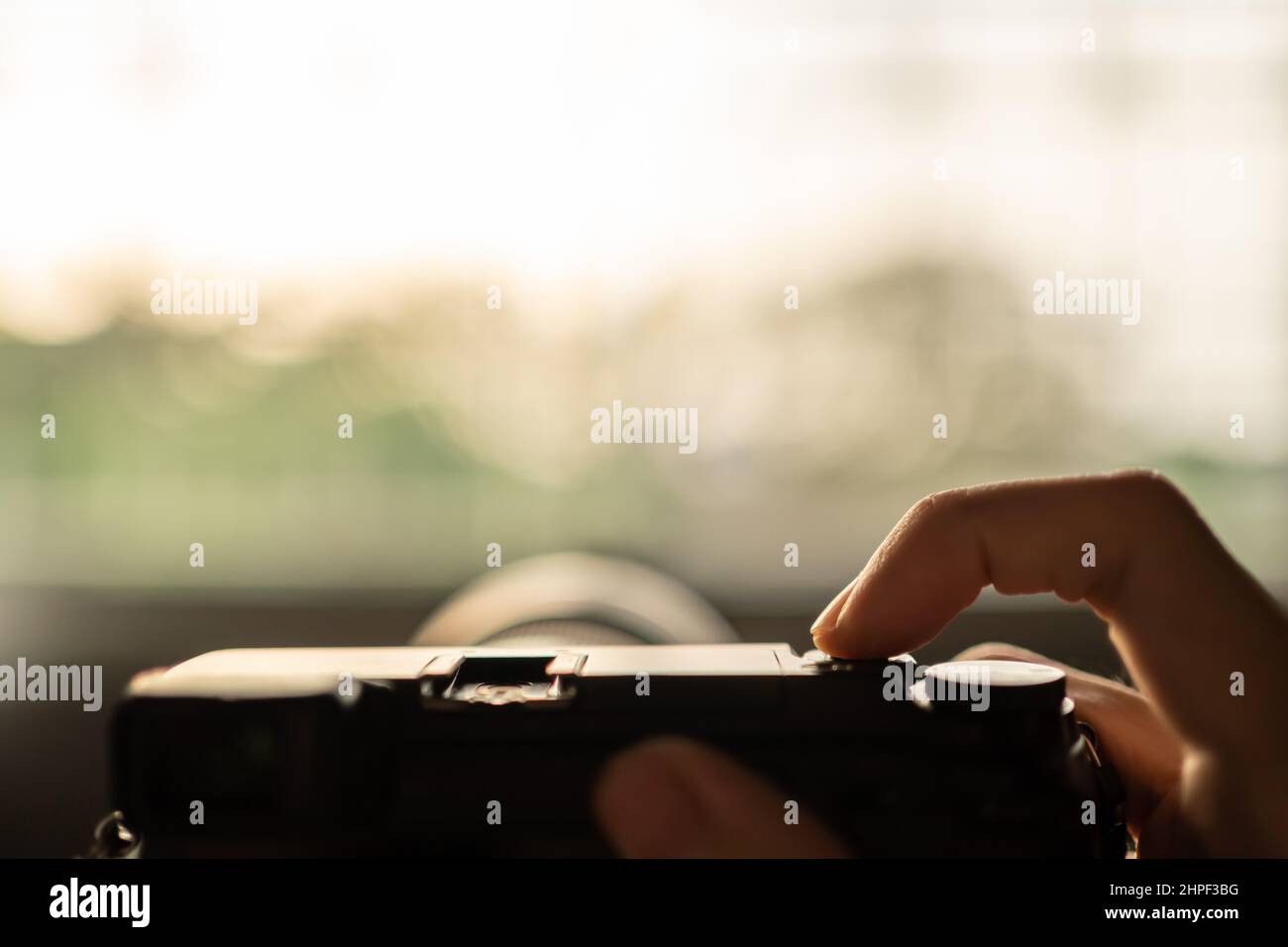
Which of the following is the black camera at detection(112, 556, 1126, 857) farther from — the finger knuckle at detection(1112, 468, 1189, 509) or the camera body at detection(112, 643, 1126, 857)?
the finger knuckle at detection(1112, 468, 1189, 509)

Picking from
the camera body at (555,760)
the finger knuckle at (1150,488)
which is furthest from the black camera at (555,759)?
the finger knuckle at (1150,488)

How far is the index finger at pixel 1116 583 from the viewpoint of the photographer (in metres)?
0.44

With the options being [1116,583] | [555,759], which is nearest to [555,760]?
[555,759]

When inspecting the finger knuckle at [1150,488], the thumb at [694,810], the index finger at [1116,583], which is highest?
the finger knuckle at [1150,488]

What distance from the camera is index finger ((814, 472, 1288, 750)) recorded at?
438 millimetres

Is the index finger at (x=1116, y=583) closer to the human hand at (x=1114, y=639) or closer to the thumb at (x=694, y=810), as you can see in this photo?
the human hand at (x=1114, y=639)

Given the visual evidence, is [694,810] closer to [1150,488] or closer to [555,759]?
[555,759]

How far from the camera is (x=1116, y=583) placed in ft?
1.54

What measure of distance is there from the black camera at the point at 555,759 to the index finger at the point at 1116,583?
0.07 m

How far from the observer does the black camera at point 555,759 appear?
39 cm

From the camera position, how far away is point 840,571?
1923mm

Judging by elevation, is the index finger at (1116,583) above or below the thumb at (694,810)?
above
